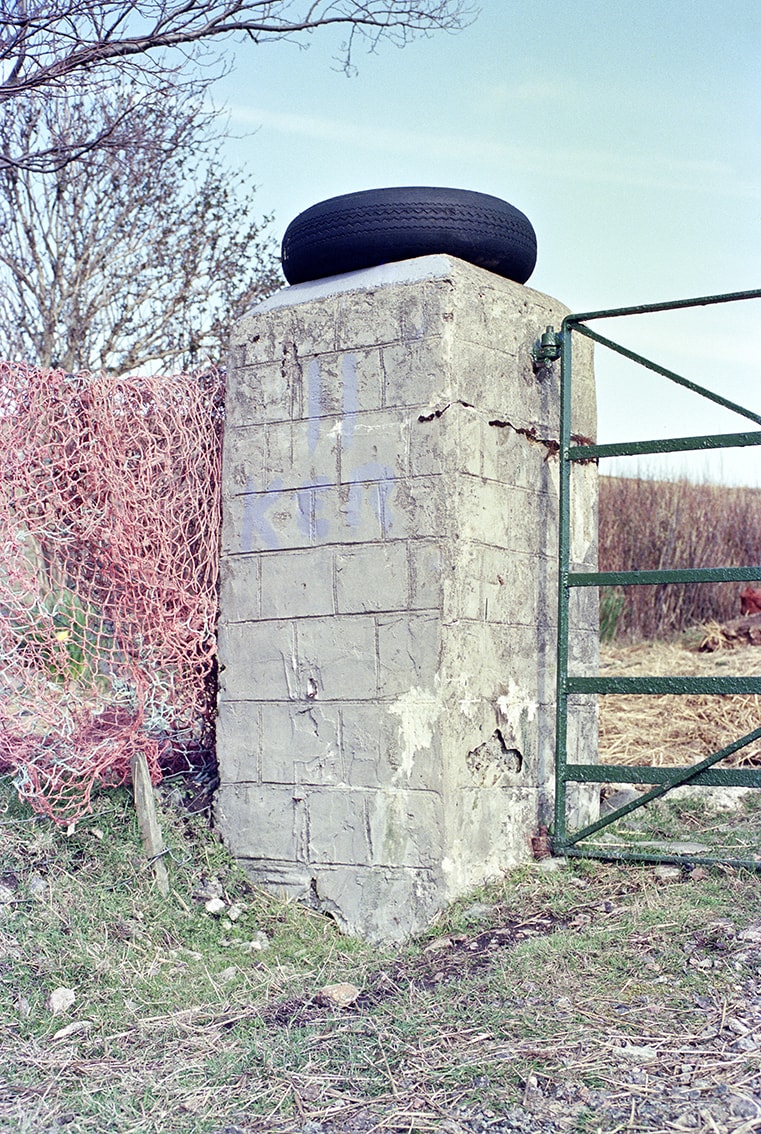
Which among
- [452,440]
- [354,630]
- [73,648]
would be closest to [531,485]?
[452,440]

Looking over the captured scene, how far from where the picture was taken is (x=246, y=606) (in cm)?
467

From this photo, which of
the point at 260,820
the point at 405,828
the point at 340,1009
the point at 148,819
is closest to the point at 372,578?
the point at 405,828

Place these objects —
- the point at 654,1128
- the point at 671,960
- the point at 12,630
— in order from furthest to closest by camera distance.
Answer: the point at 12,630, the point at 671,960, the point at 654,1128

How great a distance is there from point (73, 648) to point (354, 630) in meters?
1.58

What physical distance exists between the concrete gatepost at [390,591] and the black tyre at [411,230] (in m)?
0.10

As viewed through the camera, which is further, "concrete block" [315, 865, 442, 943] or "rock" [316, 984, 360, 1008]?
"concrete block" [315, 865, 442, 943]

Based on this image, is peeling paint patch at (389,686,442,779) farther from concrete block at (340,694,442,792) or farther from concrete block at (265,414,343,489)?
concrete block at (265,414,343,489)

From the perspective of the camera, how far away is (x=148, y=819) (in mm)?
4449

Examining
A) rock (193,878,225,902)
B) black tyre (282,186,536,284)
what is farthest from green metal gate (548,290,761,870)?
rock (193,878,225,902)

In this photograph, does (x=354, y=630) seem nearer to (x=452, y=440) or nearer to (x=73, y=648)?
(x=452, y=440)

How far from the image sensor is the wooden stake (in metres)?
4.38

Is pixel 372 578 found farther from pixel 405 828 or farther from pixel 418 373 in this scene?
pixel 405 828

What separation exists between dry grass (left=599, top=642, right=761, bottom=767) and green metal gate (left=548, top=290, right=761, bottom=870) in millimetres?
1712

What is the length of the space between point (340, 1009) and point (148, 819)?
1269 mm
